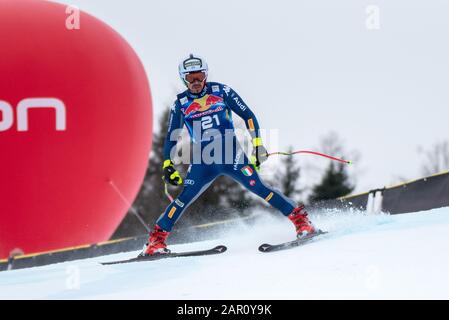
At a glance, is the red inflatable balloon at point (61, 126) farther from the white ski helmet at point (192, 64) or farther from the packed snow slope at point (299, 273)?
the white ski helmet at point (192, 64)

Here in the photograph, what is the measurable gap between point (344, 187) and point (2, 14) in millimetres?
17087

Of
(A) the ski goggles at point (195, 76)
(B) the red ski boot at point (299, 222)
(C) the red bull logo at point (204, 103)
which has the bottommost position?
(B) the red ski boot at point (299, 222)

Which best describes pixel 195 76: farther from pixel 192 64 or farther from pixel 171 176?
pixel 171 176

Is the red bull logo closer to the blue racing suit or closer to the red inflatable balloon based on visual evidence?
the blue racing suit

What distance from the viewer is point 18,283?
6078 mm

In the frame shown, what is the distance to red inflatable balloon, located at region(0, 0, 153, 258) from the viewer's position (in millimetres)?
12266

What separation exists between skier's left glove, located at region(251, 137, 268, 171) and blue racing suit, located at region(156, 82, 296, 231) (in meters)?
0.06

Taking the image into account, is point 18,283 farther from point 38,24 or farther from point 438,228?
point 38,24

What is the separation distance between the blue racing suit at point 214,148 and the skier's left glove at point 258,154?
6cm

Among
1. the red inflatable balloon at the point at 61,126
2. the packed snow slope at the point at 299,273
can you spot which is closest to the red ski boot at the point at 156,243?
the packed snow slope at the point at 299,273

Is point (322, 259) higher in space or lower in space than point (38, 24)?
lower

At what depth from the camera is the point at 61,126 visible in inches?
498

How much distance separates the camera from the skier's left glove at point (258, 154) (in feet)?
20.5
